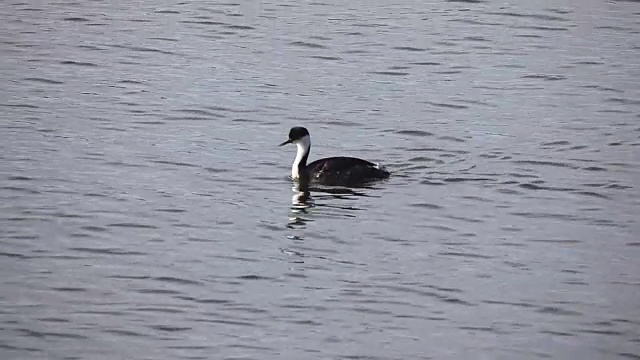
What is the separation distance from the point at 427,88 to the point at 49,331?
11429 millimetres

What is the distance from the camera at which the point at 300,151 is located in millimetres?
16922

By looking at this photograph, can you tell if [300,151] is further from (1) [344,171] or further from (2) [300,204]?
(2) [300,204]

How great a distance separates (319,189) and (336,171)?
12.0 inches

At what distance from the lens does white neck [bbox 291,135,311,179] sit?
55.0 feet

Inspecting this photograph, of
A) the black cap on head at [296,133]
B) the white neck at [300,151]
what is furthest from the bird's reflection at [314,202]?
the black cap on head at [296,133]

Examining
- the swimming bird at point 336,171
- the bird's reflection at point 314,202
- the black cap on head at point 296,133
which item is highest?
the black cap on head at point 296,133

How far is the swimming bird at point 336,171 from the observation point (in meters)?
16.2

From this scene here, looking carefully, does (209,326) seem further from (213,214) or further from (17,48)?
(17,48)

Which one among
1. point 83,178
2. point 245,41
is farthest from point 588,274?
point 245,41

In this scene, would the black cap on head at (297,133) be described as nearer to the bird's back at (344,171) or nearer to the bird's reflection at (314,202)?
the bird's back at (344,171)

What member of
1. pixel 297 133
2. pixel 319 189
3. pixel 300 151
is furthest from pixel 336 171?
pixel 297 133

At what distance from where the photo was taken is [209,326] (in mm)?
11320

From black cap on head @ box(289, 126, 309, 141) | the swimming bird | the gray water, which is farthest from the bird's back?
black cap on head @ box(289, 126, 309, 141)

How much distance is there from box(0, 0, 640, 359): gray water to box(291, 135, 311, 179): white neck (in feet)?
0.53
